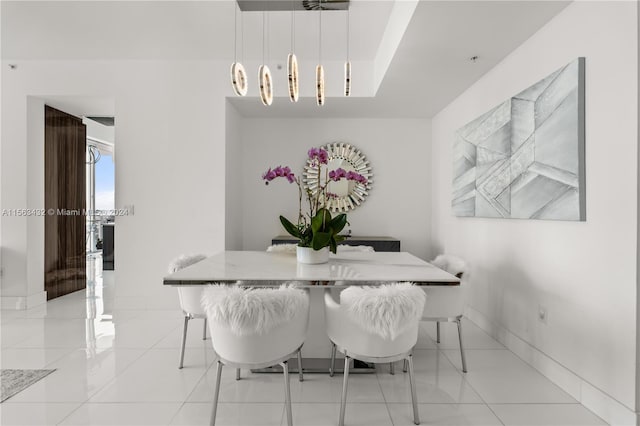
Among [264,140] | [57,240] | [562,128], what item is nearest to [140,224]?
[57,240]

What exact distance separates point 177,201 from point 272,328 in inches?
117

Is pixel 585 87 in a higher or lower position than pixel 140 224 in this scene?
higher

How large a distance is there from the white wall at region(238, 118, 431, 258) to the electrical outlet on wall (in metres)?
2.61

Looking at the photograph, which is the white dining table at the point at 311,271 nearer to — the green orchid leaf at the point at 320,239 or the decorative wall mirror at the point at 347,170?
the green orchid leaf at the point at 320,239

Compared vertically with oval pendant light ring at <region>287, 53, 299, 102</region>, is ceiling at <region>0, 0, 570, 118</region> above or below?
above

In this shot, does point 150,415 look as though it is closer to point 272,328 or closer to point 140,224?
point 272,328

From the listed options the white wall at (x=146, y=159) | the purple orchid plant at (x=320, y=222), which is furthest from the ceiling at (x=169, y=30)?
the purple orchid plant at (x=320, y=222)

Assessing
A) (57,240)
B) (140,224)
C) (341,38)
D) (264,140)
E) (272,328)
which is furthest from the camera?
(264,140)

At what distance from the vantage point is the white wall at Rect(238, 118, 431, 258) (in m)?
5.25

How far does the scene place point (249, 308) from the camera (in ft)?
5.62

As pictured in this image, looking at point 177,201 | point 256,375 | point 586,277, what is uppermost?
point 177,201

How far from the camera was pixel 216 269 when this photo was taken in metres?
2.36

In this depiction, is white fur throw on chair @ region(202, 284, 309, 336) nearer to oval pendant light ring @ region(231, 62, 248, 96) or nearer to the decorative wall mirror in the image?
oval pendant light ring @ region(231, 62, 248, 96)

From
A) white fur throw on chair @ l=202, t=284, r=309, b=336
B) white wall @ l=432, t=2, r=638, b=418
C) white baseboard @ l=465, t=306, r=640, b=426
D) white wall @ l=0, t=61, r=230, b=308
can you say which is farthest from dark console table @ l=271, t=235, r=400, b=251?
white fur throw on chair @ l=202, t=284, r=309, b=336
